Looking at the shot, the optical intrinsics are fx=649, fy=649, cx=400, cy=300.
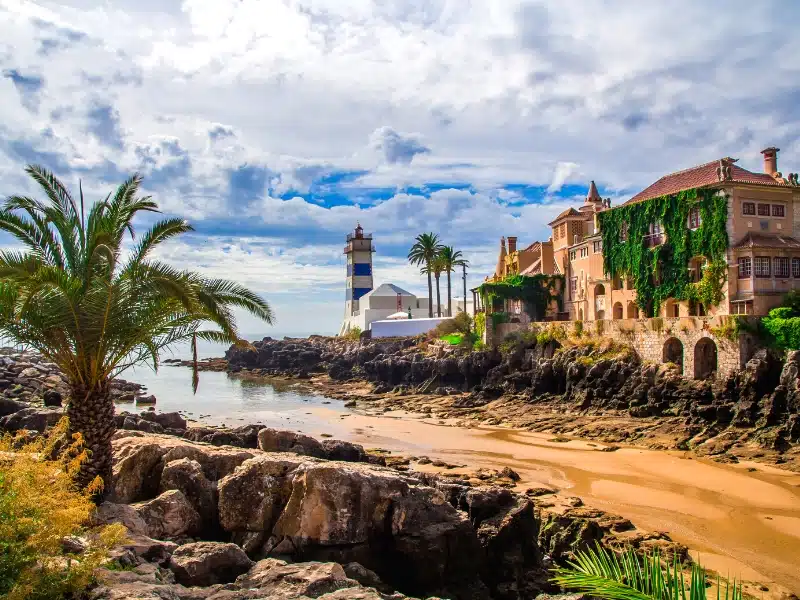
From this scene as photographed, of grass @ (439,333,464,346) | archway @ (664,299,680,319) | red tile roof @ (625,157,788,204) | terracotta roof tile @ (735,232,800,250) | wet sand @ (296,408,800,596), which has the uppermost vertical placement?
red tile roof @ (625,157,788,204)

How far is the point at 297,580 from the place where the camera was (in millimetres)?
10430

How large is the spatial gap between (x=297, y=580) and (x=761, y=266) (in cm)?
3531

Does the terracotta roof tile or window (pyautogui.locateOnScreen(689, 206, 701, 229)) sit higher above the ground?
window (pyautogui.locateOnScreen(689, 206, 701, 229))

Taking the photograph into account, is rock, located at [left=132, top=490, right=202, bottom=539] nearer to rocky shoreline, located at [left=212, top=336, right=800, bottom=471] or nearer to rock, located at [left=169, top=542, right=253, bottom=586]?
rock, located at [left=169, top=542, right=253, bottom=586]

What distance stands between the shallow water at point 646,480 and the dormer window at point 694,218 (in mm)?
16988

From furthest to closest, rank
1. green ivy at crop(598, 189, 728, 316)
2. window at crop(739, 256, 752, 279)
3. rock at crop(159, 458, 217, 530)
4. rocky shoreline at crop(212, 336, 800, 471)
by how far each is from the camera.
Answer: green ivy at crop(598, 189, 728, 316) < window at crop(739, 256, 752, 279) < rocky shoreline at crop(212, 336, 800, 471) < rock at crop(159, 458, 217, 530)

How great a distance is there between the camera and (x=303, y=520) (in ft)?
43.9

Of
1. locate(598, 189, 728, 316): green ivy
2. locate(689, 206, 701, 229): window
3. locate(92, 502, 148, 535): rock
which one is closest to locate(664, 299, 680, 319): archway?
locate(598, 189, 728, 316): green ivy

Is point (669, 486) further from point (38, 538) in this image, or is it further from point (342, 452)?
point (38, 538)

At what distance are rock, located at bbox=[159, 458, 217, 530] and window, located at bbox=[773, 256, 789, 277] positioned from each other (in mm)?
34751

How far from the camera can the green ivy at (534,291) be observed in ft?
180

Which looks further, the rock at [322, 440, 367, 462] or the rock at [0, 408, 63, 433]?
the rock at [0, 408, 63, 433]

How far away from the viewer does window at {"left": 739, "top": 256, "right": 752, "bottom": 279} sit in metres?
37.3

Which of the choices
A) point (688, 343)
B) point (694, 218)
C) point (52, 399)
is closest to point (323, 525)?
point (52, 399)
